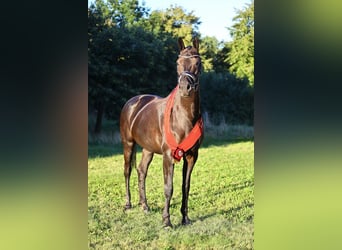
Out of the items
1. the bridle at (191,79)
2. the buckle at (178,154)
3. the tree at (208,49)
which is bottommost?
the buckle at (178,154)

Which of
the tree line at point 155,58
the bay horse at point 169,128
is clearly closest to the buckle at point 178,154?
the bay horse at point 169,128

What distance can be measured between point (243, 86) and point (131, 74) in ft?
2.83

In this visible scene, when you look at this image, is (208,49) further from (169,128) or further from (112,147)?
(112,147)

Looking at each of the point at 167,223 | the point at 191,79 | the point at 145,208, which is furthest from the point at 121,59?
the point at 167,223

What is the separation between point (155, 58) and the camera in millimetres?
3373

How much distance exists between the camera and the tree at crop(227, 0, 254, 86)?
3.30 metres

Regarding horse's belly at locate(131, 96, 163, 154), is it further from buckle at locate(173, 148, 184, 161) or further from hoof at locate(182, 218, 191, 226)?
hoof at locate(182, 218, 191, 226)

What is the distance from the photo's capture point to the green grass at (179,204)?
3.25m

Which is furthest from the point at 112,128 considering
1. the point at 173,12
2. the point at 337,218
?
the point at 337,218

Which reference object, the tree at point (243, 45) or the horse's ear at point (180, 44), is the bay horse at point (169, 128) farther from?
the tree at point (243, 45)

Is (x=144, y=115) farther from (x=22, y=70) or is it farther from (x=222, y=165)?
(x=22, y=70)

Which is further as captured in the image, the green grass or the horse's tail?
the horse's tail

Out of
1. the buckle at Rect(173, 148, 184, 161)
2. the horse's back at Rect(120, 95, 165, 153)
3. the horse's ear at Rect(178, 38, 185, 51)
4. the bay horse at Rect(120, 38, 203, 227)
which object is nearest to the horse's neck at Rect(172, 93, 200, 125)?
the bay horse at Rect(120, 38, 203, 227)

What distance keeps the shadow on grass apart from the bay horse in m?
0.05
